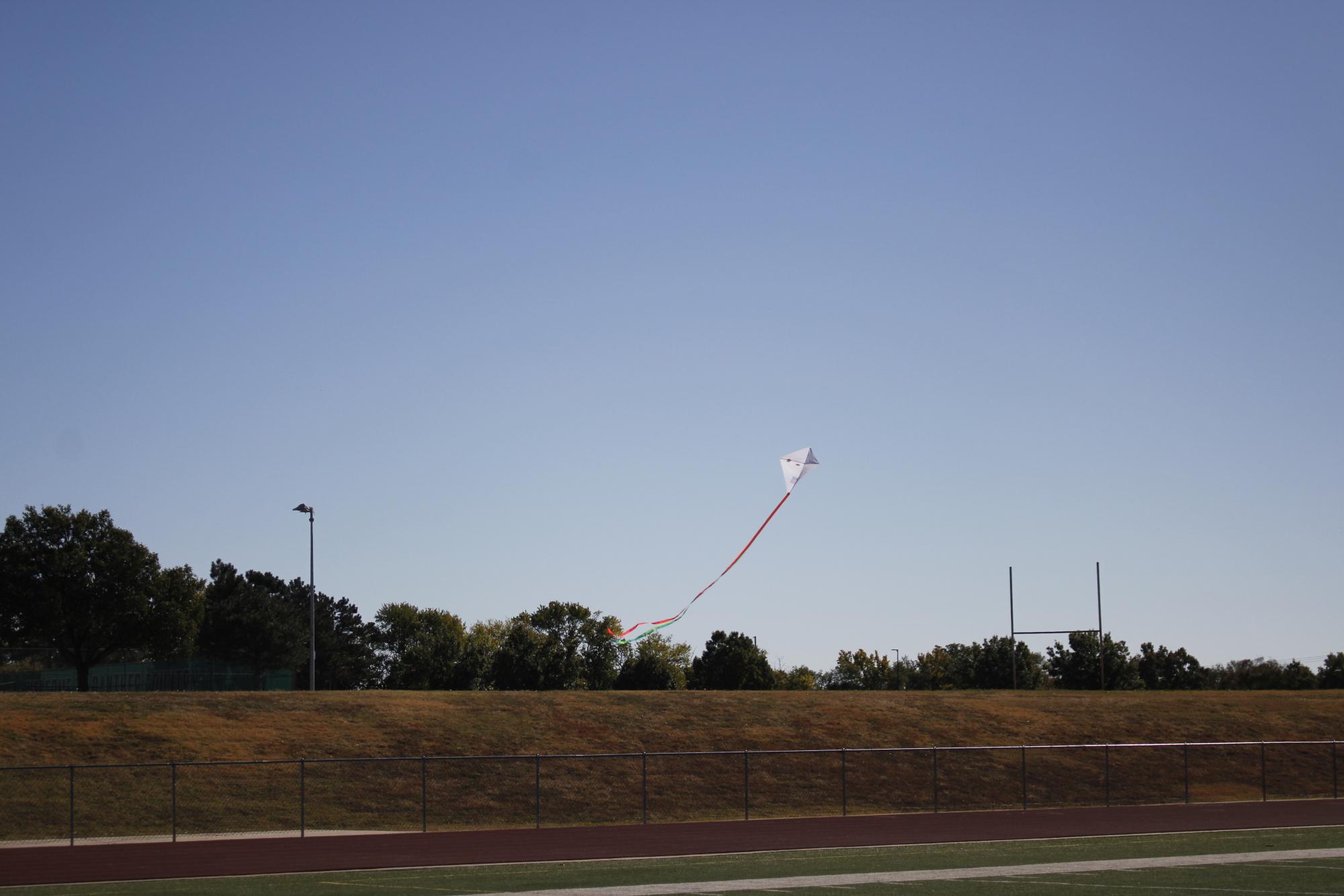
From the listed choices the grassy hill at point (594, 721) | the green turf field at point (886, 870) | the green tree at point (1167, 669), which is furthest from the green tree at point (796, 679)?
the green turf field at point (886, 870)

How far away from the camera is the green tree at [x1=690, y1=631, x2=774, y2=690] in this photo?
397 ft

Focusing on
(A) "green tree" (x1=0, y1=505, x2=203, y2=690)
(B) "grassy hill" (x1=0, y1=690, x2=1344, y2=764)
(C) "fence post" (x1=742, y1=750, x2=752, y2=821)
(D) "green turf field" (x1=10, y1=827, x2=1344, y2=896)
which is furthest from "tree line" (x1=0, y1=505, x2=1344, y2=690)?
(D) "green turf field" (x1=10, y1=827, x2=1344, y2=896)

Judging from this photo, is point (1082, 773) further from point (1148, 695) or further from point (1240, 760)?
point (1148, 695)

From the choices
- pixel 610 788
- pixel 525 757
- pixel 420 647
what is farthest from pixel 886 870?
pixel 420 647

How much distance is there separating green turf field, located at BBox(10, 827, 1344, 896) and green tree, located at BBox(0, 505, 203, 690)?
66.9 m

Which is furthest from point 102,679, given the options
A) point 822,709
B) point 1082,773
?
point 1082,773

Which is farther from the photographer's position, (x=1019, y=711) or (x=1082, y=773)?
(x=1019, y=711)

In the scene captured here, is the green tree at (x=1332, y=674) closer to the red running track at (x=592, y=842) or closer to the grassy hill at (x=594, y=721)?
the grassy hill at (x=594, y=721)

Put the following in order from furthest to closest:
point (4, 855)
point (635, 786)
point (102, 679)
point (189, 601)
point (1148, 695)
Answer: point (189, 601) < point (102, 679) < point (1148, 695) < point (635, 786) < point (4, 855)

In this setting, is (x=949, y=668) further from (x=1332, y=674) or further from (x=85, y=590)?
(x=85, y=590)

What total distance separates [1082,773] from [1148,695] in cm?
2333

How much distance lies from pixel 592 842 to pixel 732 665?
9109cm

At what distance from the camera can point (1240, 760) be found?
53375mm

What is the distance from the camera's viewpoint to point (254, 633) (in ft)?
367
